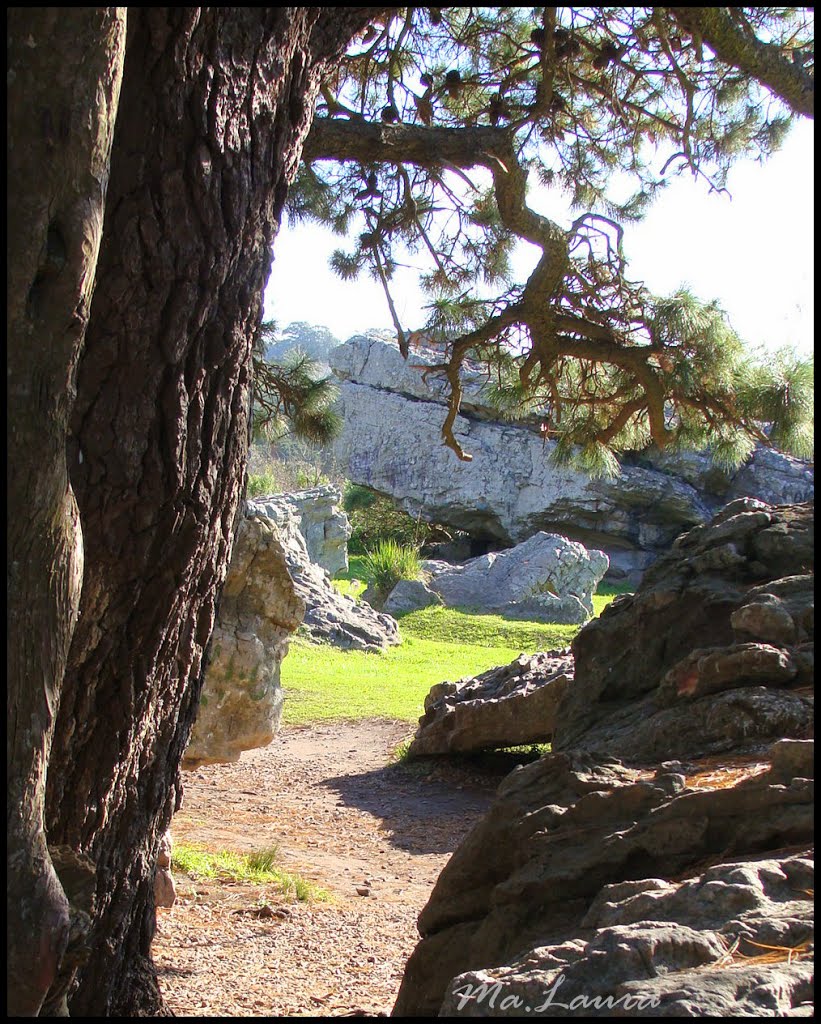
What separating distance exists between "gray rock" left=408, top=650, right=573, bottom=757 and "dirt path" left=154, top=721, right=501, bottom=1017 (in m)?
0.28

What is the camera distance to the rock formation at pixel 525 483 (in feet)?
61.8

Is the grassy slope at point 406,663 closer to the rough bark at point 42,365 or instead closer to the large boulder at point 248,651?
the large boulder at point 248,651

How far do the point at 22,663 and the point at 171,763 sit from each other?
3.03 feet

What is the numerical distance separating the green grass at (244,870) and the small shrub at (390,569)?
9.57 metres

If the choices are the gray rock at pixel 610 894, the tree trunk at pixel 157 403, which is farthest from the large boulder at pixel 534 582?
the tree trunk at pixel 157 403

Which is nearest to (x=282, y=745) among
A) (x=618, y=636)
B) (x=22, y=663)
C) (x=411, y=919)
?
(x=411, y=919)

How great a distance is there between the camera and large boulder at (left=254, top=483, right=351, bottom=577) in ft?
49.0

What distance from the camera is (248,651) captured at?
6.14 m

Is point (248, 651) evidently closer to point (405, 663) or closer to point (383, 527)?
point (405, 663)

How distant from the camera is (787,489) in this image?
18.3 meters

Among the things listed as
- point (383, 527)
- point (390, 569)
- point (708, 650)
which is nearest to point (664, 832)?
point (708, 650)

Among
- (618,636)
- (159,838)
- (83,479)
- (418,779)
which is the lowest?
(418,779)

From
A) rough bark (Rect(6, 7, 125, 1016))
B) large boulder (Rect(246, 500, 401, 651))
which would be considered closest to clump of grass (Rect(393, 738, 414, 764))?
large boulder (Rect(246, 500, 401, 651))

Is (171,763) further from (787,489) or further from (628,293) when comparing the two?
(787,489)
